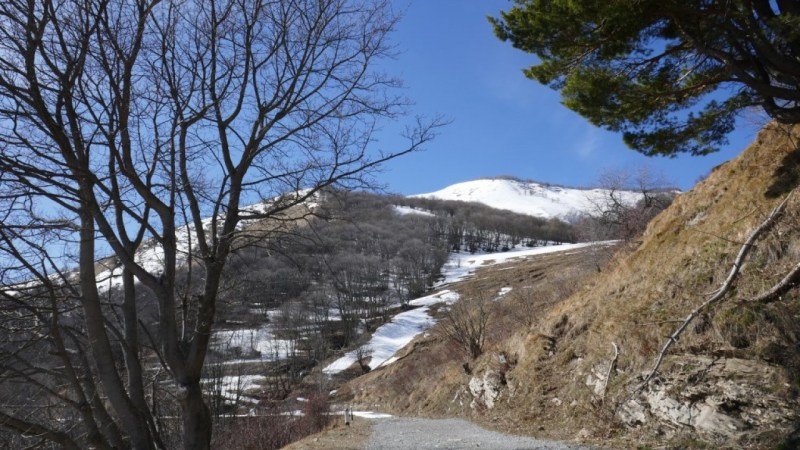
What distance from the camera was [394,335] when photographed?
69.0m

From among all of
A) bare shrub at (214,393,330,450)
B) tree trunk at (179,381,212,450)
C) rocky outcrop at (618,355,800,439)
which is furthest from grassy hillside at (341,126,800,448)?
bare shrub at (214,393,330,450)

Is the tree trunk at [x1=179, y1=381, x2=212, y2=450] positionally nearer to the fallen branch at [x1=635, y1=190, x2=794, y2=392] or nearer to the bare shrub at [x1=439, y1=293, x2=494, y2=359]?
the fallen branch at [x1=635, y1=190, x2=794, y2=392]

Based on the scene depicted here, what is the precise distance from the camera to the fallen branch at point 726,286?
739 centimetres

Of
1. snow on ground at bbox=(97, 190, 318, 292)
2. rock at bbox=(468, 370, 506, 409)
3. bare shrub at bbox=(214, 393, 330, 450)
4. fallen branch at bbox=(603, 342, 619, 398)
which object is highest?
snow on ground at bbox=(97, 190, 318, 292)

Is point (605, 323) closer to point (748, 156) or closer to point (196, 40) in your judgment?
point (748, 156)

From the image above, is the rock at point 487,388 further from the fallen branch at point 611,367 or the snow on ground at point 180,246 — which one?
the snow on ground at point 180,246

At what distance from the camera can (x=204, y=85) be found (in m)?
5.68

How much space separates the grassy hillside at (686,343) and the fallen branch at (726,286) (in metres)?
0.08

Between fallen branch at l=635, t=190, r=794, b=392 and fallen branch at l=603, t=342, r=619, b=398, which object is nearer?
fallen branch at l=635, t=190, r=794, b=392

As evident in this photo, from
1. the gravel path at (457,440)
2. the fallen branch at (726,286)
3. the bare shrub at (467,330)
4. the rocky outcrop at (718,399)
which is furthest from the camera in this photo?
the bare shrub at (467,330)

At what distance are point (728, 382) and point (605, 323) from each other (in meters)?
4.11

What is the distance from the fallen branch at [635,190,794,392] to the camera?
291 inches

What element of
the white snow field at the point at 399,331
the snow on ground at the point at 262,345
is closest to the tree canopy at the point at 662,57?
the white snow field at the point at 399,331

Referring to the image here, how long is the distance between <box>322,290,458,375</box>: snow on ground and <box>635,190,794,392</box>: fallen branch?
42378 mm
